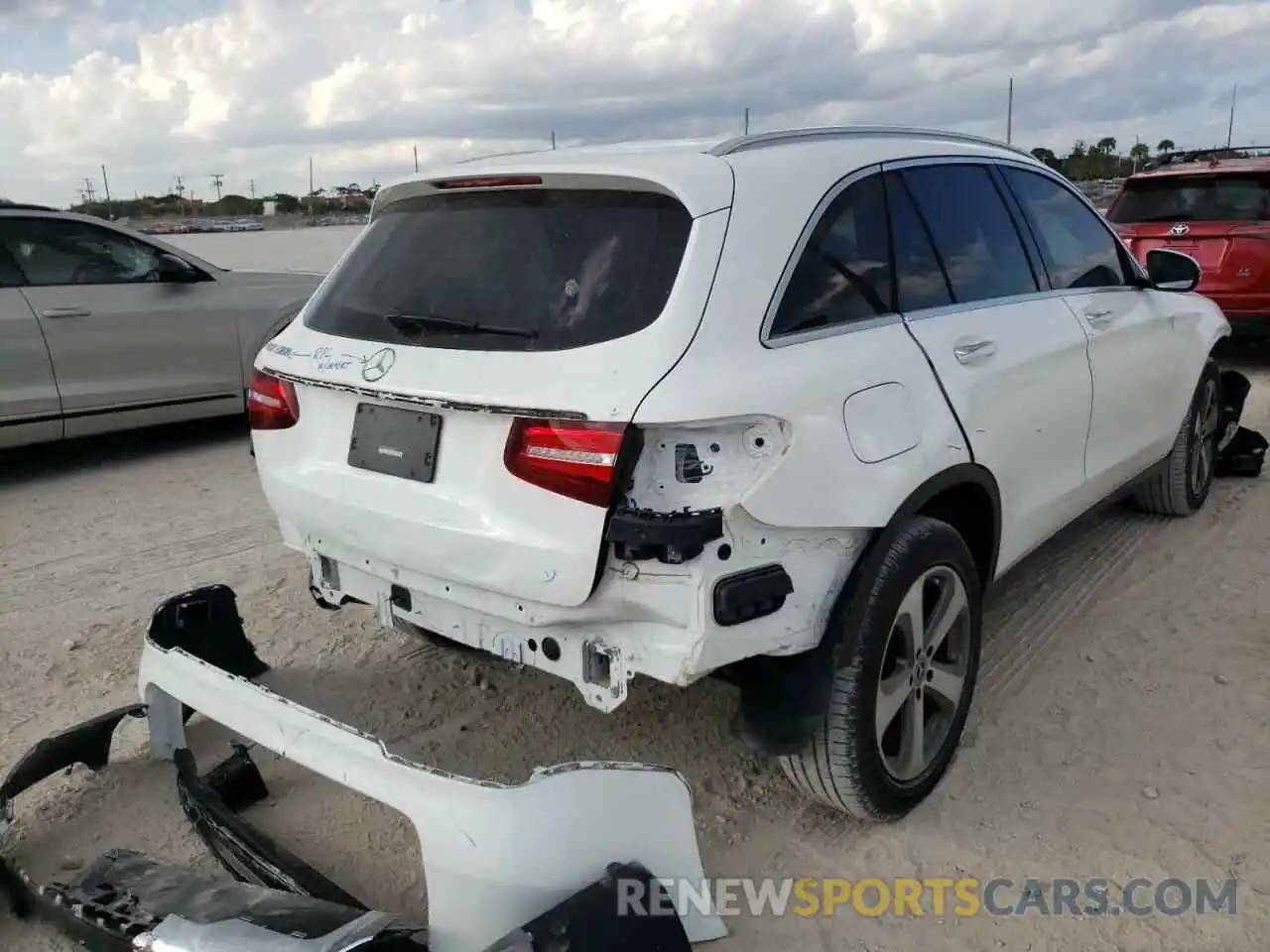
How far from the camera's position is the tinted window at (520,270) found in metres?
2.46

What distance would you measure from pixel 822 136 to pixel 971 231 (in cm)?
70

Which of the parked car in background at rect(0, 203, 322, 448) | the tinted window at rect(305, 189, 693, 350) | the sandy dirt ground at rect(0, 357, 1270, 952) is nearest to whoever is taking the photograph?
the tinted window at rect(305, 189, 693, 350)

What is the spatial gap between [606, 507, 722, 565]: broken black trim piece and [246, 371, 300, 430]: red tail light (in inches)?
46.3

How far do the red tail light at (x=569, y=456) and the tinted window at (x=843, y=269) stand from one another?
21.4 inches

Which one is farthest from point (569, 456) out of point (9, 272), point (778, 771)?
point (9, 272)

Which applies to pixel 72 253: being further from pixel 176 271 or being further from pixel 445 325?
pixel 445 325

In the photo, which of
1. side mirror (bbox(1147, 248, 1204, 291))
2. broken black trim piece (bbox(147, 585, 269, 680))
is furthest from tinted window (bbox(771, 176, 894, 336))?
side mirror (bbox(1147, 248, 1204, 291))

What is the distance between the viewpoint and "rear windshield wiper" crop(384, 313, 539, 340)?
252cm

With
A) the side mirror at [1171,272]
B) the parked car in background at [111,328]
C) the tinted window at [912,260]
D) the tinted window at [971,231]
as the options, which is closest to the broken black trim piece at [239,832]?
the tinted window at [912,260]

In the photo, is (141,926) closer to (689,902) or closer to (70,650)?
(689,902)

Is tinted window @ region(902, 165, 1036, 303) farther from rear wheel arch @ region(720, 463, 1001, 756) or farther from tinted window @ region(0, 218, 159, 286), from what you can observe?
tinted window @ region(0, 218, 159, 286)

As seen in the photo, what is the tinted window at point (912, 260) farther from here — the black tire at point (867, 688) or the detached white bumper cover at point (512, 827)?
the detached white bumper cover at point (512, 827)

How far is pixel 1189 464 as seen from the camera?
5062 mm

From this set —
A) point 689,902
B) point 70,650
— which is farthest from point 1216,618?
point 70,650
